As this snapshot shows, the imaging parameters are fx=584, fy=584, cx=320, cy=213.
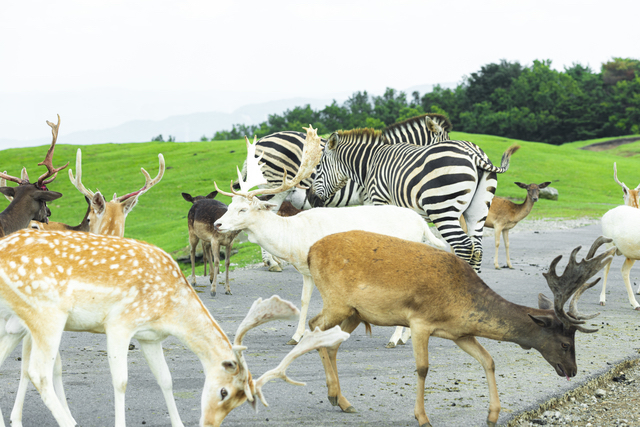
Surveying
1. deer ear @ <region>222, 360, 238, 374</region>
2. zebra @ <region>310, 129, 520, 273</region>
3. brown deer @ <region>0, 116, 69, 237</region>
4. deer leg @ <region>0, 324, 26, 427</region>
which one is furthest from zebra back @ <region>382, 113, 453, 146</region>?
deer leg @ <region>0, 324, 26, 427</region>

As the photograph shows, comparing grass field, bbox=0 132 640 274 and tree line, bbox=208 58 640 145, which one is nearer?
grass field, bbox=0 132 640 274

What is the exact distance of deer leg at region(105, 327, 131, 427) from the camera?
4.18 m

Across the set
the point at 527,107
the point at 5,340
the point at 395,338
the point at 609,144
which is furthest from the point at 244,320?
the point at 527,107

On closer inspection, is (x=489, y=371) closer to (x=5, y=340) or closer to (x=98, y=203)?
(x=5, y=340)

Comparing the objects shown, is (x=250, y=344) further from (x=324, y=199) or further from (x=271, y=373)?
(x=324, y=199)

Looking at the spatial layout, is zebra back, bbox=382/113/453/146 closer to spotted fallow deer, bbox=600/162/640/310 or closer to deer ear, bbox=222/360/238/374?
spotted fallow deer, bbox=600/162/640/310

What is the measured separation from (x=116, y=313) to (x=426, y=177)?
19.3 feet

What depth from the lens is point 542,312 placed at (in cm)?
486

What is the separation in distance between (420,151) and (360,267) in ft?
15.8

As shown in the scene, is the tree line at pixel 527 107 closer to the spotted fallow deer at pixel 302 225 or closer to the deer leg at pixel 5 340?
the spotted fallow deer at pixel 302 225

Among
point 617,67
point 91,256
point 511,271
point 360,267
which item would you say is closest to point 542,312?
point 360,267

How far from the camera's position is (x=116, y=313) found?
4207mm

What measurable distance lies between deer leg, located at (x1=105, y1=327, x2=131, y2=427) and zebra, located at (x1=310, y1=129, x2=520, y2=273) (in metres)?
5.59

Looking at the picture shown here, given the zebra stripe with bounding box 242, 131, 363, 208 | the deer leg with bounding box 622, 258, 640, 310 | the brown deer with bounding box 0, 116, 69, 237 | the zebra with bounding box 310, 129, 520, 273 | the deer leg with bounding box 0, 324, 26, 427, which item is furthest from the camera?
the zebra stripe with bounding box 242, 131, 363, 208
